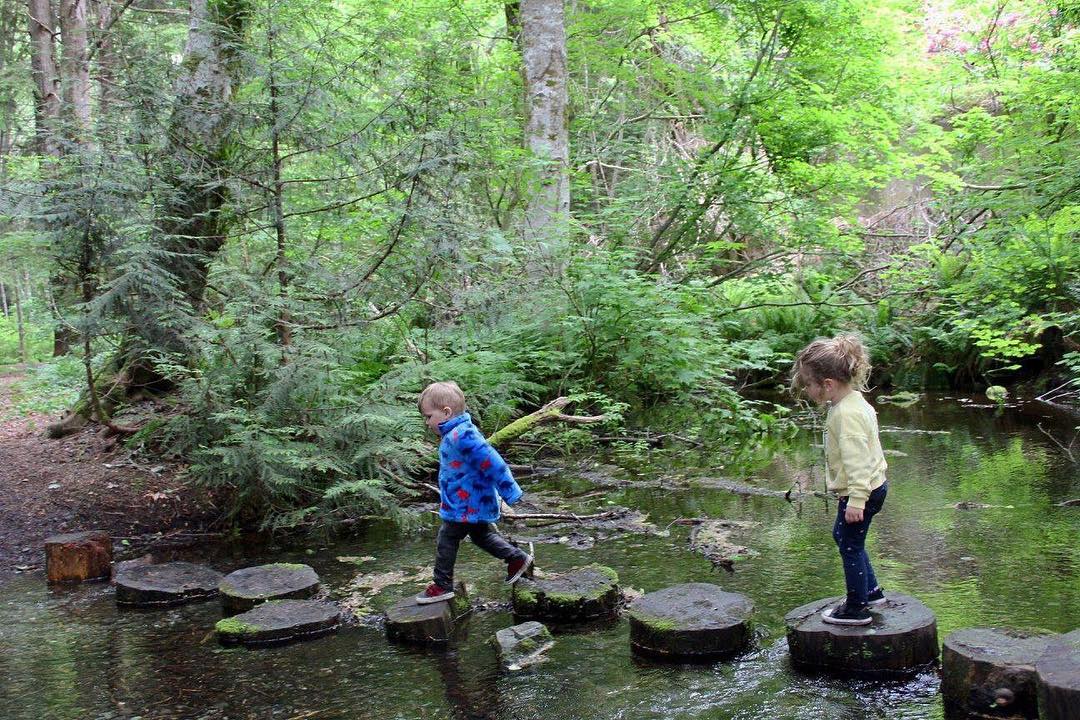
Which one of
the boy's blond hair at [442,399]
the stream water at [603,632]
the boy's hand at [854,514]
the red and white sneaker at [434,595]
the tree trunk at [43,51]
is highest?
the tree trunk at [43,51]

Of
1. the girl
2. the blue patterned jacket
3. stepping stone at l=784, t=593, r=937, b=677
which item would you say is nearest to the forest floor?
the blue patterned jacket

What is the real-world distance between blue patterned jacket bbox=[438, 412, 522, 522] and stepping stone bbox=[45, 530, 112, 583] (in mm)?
3184

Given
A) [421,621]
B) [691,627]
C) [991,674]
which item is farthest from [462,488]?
[991,674]

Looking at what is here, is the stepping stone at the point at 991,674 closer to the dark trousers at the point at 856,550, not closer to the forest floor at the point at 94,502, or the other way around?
the dark trousers at the point at 856,550

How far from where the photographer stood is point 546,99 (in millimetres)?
12344

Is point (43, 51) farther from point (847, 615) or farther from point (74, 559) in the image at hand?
point (847, 615)

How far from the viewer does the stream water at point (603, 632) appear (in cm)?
400

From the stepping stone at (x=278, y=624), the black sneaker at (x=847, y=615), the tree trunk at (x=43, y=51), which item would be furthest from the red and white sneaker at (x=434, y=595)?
the tree trunk at (x=43, y=51)

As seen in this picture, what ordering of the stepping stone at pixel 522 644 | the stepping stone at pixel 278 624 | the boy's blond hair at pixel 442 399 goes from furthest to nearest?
the boy's blond hair at pixel 442 399, the stepping stone at pixel 278 624, the stepping stone at pixel 522 644

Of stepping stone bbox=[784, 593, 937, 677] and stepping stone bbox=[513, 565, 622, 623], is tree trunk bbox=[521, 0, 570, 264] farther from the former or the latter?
stepping stone bbox=[784, 593, 937, 677]

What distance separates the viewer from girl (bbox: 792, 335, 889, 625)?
13.4ft

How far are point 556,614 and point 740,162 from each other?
33.4 feet

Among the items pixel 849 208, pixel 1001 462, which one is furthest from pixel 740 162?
pixel 1001 462

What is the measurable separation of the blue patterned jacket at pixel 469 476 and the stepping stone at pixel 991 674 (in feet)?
8.16
